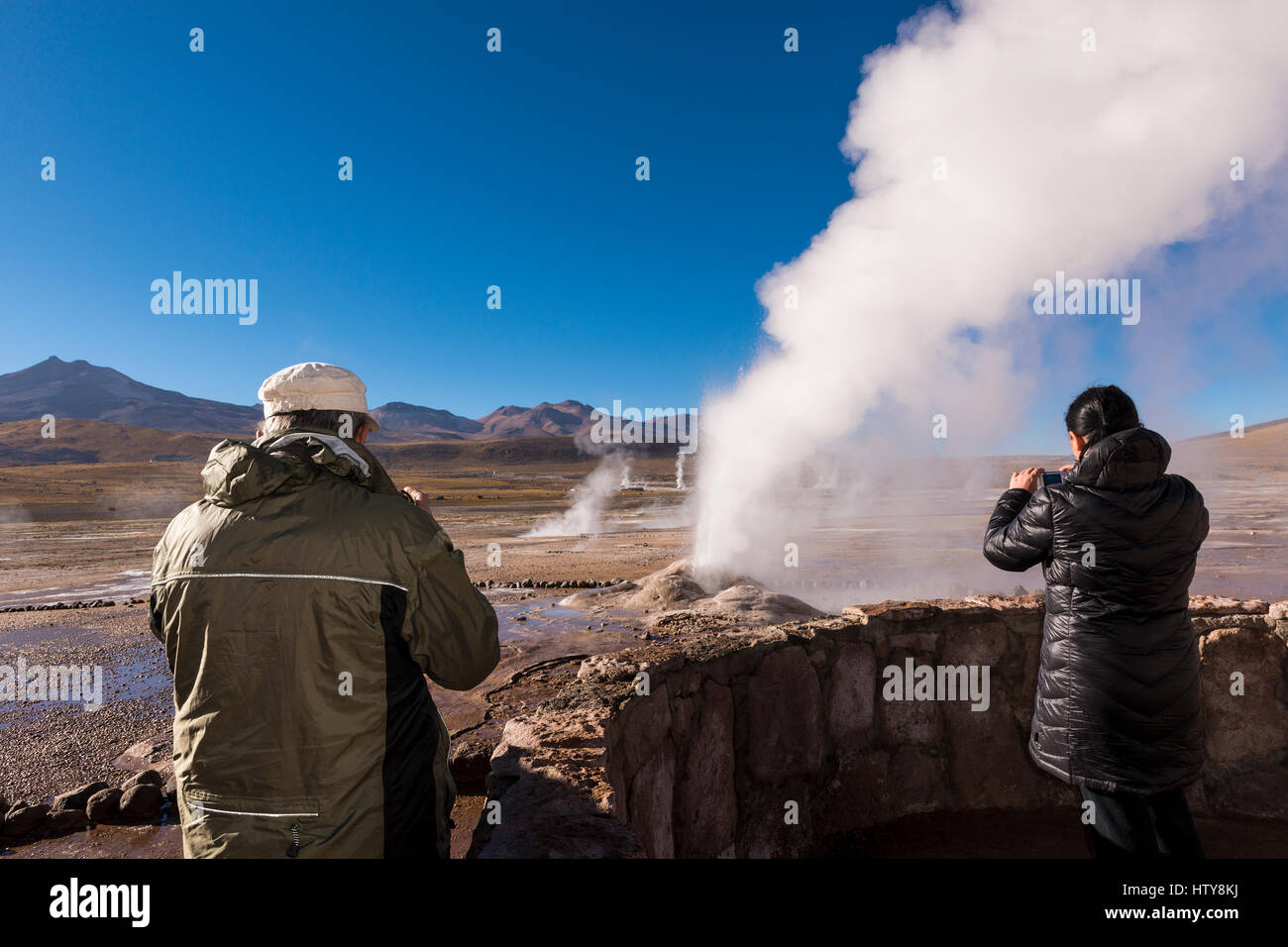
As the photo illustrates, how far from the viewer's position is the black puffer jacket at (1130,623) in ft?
7.91

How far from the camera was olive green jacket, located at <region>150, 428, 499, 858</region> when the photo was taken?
164 cm

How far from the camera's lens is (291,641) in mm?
1652

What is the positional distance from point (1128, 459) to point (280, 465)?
2863mm

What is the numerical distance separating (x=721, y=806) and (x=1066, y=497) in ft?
10.7

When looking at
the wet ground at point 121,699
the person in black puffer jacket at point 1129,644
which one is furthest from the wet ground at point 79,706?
the person in black puffer jacket at point 1129,644

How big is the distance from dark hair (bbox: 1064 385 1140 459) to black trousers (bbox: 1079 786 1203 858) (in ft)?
4.52

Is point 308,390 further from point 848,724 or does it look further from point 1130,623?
point 848,724

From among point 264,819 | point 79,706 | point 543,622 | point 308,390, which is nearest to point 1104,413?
point 308,390

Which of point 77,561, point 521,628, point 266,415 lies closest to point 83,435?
point 77,561

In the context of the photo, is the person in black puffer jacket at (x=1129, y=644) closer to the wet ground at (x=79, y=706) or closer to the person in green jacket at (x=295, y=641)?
the person in green jacket at (x=295, y=641)

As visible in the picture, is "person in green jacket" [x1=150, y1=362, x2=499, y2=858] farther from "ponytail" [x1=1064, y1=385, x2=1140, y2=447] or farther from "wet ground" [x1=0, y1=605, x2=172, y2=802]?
"wet ground" [x1=0, y1=605, x2=172, y2=802]

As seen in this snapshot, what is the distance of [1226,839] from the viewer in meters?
5.01

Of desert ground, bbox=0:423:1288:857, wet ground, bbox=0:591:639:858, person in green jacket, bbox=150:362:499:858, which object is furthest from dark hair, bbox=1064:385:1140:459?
desert ground, bbox=0:423:1288:857

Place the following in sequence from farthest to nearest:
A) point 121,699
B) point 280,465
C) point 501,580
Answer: point 501,580
point 121,699
point 280,465
